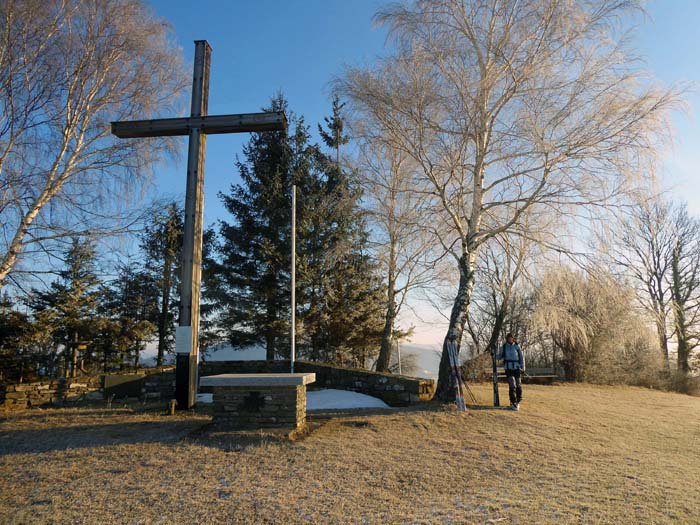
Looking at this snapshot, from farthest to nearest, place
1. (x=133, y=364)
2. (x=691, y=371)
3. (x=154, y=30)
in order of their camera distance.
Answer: (x=691, y=371), (x=133, y=364), (x=154, y=30)

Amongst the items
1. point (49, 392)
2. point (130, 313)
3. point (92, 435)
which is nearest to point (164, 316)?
point (130, 313)

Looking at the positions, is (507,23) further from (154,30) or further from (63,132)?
(63,132)

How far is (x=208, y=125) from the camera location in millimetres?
8758

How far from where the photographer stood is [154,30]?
11242 mm

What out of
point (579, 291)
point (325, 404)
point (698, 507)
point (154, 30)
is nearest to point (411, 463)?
point (698, 507)

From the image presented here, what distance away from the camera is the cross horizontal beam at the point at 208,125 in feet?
28.3

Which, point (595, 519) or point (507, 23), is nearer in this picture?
point (595, 519)

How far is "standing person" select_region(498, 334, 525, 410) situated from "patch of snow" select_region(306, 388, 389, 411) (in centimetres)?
243

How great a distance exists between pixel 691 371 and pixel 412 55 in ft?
69.2

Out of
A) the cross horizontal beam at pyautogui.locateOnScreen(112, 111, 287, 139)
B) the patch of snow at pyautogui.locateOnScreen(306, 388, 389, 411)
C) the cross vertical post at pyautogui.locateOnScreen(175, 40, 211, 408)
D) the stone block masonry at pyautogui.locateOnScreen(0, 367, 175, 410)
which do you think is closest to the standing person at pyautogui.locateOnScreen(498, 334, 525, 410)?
the patch of snow at pyautogui.locateOnScreen(306, 388, 389, 411)

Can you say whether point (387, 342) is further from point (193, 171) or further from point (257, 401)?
point (257, 401)

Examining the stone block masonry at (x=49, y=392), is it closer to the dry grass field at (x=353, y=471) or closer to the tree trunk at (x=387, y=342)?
the dry grass field at (x=353, y=471)

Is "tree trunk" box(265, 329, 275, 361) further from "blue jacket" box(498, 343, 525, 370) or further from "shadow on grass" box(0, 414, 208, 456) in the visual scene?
"blue jacket" box(498, 343, 525, 370)

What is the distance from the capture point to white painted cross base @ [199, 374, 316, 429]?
647 centimetres
